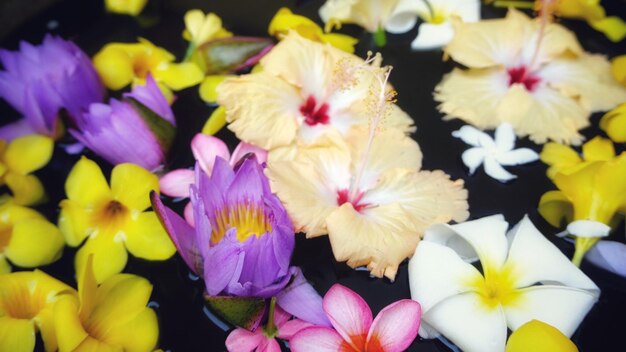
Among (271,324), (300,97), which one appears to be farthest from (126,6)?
(271,324)

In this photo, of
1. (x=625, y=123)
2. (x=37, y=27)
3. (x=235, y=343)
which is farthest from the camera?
(x=37, y=27)

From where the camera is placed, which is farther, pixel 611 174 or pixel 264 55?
pixel 264 55

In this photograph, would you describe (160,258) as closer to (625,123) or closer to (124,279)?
(124,279)

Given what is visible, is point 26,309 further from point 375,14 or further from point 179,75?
point 375,14

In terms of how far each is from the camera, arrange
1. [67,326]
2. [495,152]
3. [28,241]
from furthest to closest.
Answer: [495,152] < [28,241] < [67,326]

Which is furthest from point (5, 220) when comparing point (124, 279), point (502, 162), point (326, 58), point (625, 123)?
point (625, 123)
